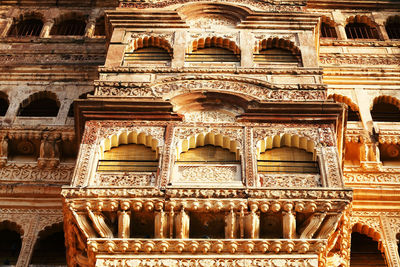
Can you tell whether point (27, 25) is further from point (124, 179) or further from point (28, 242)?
point (124, 179)

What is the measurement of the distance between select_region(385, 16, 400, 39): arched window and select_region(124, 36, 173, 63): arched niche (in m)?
6.42

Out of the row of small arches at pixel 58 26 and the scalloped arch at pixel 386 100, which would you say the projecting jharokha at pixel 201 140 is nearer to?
the scalloped arch at pixel 386 100

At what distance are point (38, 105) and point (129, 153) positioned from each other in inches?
181

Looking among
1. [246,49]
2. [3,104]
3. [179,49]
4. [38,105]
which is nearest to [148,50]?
[179,49]

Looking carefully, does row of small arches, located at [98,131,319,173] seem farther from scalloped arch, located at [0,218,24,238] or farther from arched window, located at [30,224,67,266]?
scalloped arch, located at [0,218,24,238]

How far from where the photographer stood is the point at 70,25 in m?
18.2

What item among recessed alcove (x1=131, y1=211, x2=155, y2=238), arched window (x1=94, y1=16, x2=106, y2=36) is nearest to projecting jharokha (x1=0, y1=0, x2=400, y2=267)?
recessed alcove (x1=131, y1=211, x2=155, y2=238)

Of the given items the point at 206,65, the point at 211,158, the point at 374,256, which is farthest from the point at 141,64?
the point at 374,256

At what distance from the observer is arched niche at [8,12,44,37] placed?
17.6 m

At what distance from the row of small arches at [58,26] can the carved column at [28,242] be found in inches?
260

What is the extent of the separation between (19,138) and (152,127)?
3.38 metres

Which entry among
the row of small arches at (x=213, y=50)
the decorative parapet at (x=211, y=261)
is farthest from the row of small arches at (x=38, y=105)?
the decorative parapet at (x=211, y=261)

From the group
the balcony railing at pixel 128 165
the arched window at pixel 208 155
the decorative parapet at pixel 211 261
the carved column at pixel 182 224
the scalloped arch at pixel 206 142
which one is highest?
the scalloped arch at pixel 206 142

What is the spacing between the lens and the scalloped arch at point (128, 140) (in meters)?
11.2
